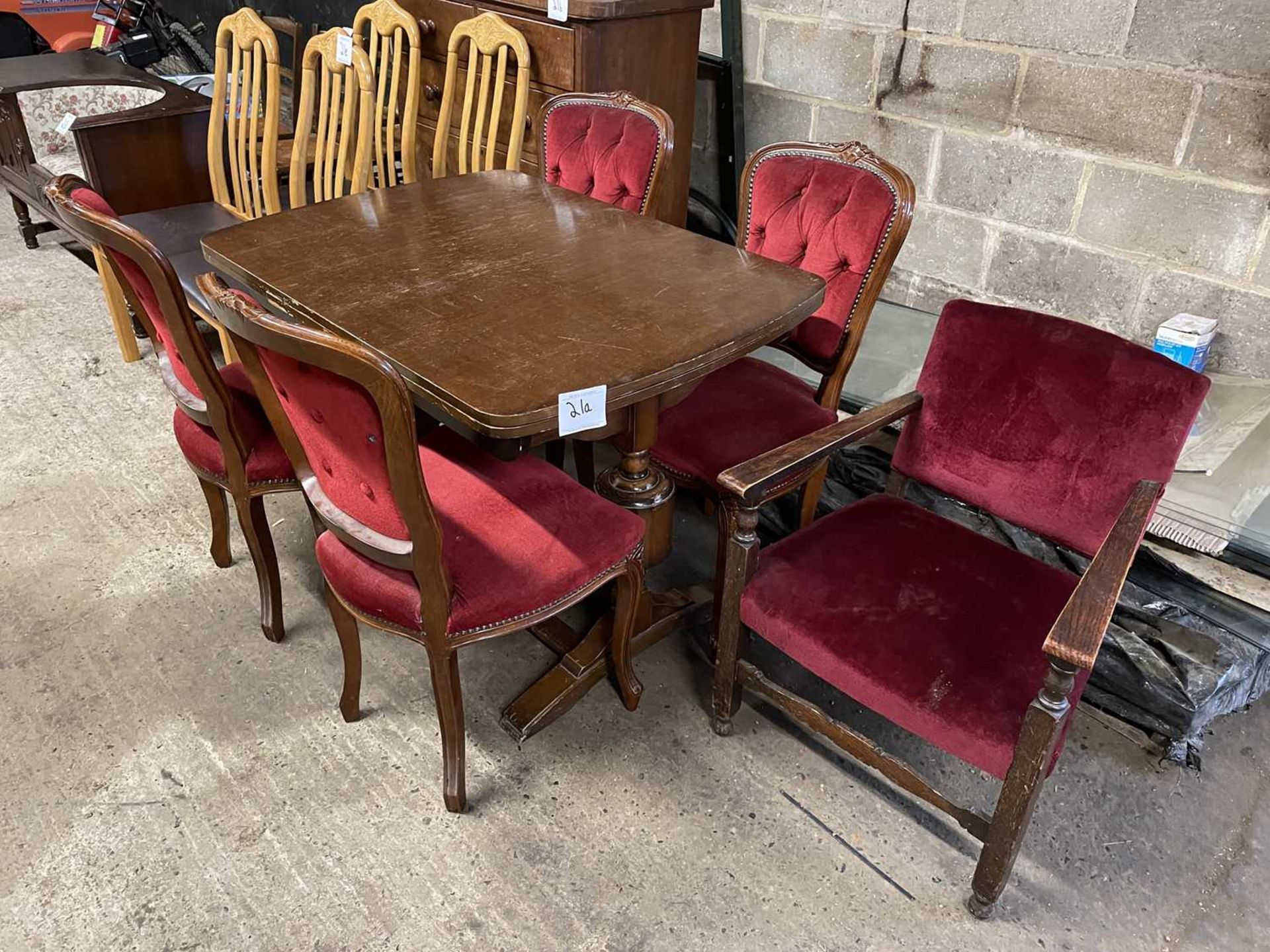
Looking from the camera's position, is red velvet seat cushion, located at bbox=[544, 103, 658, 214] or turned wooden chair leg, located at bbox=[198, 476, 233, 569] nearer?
turned wooden chair leg, located at bbox=[198, 476, 233, 569]

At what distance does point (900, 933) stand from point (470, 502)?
3.22 ft

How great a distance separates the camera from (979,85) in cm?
255

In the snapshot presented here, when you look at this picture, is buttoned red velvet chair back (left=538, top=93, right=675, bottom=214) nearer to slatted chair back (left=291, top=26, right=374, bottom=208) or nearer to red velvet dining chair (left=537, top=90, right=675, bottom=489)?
red velvet dining chair (left=537, top=90, right=675, bottom=489)

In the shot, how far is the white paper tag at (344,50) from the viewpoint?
8.53ft

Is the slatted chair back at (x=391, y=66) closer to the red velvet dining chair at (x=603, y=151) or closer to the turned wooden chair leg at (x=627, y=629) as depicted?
the red velvet dining chair at (x=603, y=151)

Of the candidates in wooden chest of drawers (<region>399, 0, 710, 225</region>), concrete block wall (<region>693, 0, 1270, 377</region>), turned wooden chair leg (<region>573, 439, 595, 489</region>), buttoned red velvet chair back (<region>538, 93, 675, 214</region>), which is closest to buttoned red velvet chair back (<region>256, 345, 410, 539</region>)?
turned wooden chair leg (<region>573, 439, 595, 489</region>)

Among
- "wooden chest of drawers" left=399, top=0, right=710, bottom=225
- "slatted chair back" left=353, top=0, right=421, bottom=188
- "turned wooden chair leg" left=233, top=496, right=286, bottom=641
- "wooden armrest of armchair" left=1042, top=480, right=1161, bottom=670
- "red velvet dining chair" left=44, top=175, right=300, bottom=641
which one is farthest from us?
"slatted chair back" left=353, top=0, right=421, bottom=188

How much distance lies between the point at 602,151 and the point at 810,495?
1.00 m

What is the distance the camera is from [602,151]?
2.29 meters

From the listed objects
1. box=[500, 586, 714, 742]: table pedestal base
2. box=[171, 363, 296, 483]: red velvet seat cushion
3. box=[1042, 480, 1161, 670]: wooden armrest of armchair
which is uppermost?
box=[1042, 480, 1161, 670]: wooden armrest of armchair

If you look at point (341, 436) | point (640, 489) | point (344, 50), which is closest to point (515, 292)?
point (640, 489)

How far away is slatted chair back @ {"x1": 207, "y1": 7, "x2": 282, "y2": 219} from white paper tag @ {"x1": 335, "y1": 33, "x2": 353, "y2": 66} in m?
0.19

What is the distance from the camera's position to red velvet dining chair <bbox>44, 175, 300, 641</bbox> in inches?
60.9

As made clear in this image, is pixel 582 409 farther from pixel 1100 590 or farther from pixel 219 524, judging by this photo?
pixel 219 524
